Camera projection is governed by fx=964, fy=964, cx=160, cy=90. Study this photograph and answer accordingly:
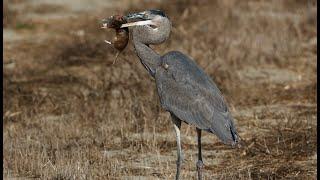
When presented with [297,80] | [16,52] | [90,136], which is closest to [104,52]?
[16,52]

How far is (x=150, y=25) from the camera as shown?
25.3ft

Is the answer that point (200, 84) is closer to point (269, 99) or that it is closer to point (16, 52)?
point (269, 99)

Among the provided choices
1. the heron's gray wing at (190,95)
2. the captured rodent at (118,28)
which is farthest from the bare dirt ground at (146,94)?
the captured rodent at (118,28)

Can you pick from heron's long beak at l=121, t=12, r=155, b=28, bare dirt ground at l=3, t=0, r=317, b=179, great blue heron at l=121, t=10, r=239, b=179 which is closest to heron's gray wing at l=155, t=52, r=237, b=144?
great blue heron at l=121, t=10, r=239, b=179

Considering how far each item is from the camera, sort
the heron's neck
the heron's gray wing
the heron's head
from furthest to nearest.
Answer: the heron's neck
the heron's head
the heron's gray wing

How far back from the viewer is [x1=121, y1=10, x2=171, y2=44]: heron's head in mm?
7676

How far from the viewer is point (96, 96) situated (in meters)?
11.7

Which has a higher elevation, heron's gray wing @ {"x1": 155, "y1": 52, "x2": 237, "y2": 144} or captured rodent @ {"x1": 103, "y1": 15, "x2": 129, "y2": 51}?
captured rodent @ {"x1": 103, "y1": 15, "x2": 129, "y2": 51}

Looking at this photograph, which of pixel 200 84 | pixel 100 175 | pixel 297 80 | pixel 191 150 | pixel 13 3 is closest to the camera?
pixel 200 84

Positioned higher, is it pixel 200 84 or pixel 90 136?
pixel 200 84

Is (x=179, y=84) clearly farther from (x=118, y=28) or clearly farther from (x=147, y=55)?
(x=118, y=28)

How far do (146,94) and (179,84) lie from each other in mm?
3819

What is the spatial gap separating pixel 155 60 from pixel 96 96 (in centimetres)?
401

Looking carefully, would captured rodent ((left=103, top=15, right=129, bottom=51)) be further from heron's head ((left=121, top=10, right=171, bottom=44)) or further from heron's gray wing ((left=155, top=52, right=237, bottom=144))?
heron's gray wing ((left=155, top=52, right=237, bottom=144))
